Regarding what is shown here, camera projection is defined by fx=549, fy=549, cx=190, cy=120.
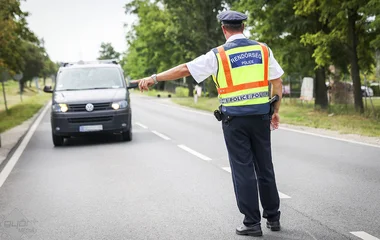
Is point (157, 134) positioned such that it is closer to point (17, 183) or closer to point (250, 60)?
point (17, 183)

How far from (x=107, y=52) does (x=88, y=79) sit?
15056 cm

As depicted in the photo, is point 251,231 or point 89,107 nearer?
point 251,231

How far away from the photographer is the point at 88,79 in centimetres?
1422

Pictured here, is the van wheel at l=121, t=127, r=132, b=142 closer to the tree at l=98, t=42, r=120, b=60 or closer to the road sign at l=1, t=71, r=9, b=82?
the road sign at l=1, t=71, r=9, b=82

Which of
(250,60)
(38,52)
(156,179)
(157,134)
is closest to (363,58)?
(157,134)

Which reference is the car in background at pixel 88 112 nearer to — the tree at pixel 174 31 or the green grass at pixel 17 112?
the green grass at pixel 17 112

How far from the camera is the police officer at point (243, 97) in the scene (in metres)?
4.84

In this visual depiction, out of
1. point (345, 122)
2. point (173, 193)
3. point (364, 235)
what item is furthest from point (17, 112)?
point (364, 235)

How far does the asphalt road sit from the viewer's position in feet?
17.1

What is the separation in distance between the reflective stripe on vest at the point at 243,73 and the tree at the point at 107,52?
518ft

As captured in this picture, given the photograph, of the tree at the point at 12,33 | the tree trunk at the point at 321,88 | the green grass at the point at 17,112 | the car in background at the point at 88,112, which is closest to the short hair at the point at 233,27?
the car in background at the point at 88,112

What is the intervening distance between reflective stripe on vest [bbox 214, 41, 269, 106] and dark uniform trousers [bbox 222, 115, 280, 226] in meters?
0.18

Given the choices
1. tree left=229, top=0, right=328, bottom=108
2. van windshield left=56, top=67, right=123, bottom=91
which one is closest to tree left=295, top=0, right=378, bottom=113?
tree left=229, top=0, right=328, bottom=108

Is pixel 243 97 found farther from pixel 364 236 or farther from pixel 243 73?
pixel 364 236
